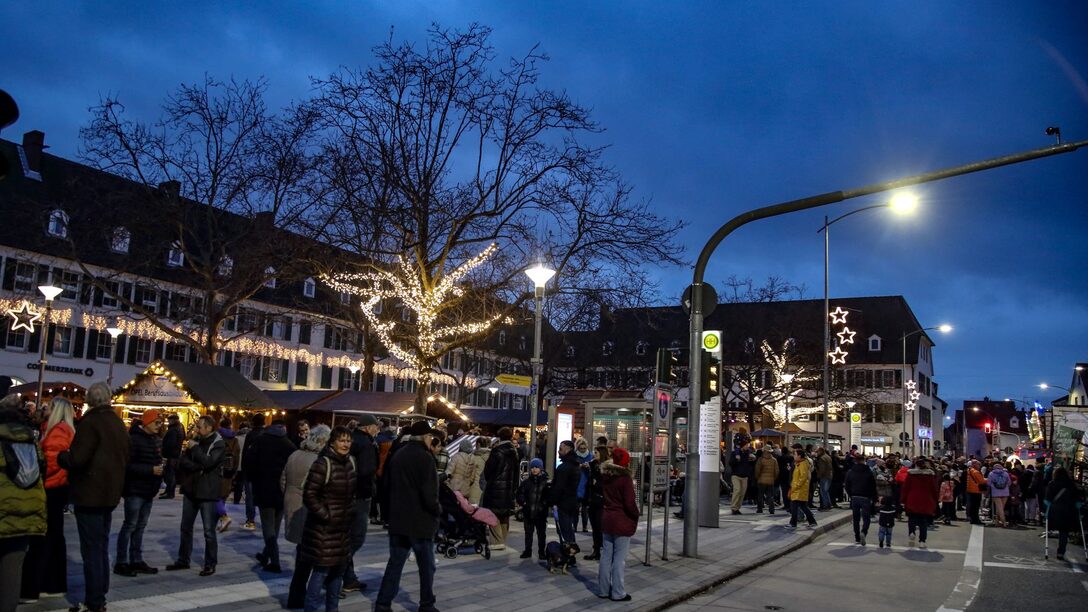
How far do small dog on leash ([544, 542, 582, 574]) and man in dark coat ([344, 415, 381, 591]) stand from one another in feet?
8.34

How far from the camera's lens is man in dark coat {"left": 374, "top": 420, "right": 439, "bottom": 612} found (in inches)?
298

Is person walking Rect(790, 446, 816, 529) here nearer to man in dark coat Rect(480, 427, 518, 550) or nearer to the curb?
the curb

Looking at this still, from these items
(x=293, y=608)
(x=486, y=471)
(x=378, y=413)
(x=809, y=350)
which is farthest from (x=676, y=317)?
(x=293, y=608)

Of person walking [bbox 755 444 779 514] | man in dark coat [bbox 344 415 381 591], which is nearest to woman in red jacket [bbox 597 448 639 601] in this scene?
man in dark coat [bbox 344 415 381 591]

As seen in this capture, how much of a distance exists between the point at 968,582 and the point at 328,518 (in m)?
9.57

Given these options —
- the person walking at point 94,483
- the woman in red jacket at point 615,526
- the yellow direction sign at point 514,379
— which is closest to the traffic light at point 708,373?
the woman in red jacket at point 615,526

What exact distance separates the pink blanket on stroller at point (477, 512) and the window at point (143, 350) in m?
38.3

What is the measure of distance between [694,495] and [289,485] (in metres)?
6.57

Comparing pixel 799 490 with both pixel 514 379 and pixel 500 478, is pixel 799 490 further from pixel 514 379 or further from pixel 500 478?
pixel 500 478

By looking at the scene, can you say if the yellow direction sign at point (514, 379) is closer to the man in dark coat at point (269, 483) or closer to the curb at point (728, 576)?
the curb at point (728, 576)

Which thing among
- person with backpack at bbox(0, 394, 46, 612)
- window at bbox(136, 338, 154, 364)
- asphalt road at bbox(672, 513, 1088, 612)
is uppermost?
window at bbox(136, 338, 154, 364)

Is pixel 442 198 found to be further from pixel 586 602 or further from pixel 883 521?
pixel 586 602

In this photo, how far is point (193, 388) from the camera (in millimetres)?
21688

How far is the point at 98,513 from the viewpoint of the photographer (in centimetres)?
721
